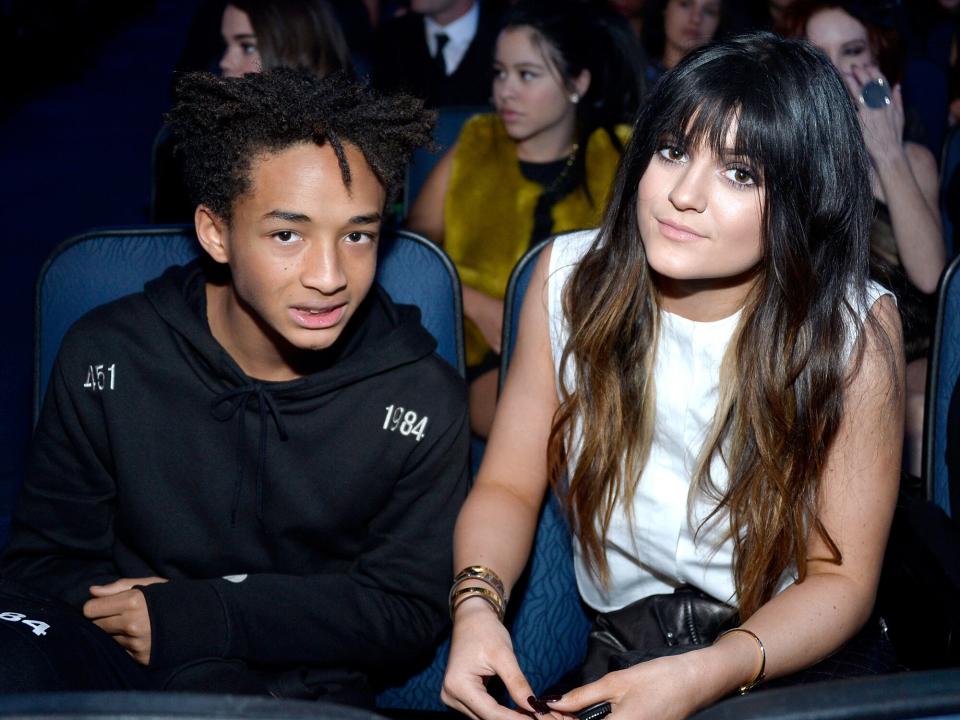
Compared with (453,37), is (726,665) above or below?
below

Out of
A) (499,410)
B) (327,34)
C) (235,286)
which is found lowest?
(499,410)

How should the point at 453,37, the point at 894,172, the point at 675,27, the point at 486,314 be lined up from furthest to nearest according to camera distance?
the point at 453,37 → the point at 675,27 → the point at 486,314 → the point at 894,172

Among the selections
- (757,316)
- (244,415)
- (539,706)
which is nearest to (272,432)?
(244,415)

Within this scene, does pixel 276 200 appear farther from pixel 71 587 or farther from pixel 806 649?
pixel 806 649

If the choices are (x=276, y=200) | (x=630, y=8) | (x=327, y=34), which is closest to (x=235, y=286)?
(x=276, y=200)

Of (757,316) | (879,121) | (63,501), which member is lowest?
(63,501)

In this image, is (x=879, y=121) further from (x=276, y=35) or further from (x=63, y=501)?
(x=63, y=501)

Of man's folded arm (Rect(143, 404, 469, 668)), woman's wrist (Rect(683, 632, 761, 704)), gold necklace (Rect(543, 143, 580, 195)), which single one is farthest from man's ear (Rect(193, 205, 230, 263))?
gold necklace (Rect(543, 143, 580, 195))

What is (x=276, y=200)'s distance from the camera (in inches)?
54.4

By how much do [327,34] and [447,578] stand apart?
1758mm

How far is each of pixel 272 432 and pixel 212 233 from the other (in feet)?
0.92

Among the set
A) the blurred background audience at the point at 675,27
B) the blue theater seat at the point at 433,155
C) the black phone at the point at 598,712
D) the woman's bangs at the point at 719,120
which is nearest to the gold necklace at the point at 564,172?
the blue theater seat at the point at 433,155

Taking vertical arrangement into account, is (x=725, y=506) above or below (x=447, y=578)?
above

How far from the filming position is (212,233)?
1.48 metres
